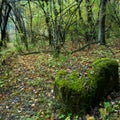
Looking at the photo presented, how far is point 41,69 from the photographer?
847cm

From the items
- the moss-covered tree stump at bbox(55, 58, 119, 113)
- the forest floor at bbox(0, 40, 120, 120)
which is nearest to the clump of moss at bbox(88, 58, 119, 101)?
the moss-covered tree stump at bbox(55, 58, 119, 113)

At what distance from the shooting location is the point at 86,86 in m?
4.77

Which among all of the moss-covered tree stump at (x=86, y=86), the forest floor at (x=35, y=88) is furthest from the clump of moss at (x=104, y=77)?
the forest floor at (x=35, y=88)

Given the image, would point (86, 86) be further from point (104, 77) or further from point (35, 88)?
point (35, 88)

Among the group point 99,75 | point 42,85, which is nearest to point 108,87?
point 99,75

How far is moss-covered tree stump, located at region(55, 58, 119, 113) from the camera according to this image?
4.68m

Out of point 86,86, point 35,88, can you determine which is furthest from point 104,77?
point 35,88

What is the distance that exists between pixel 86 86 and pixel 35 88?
8.25 feet

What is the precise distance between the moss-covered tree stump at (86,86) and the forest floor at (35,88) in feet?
0.72

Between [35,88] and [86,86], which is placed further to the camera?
[35,88]

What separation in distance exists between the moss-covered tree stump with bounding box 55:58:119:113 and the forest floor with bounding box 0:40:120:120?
0.22 meters

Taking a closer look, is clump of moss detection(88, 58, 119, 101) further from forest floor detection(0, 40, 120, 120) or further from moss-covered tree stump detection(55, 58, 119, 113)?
forest floor detection(0, 40, 120, 120)

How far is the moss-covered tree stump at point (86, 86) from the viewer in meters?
4.68

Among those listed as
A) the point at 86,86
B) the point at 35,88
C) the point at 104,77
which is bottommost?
the point at 35,88
